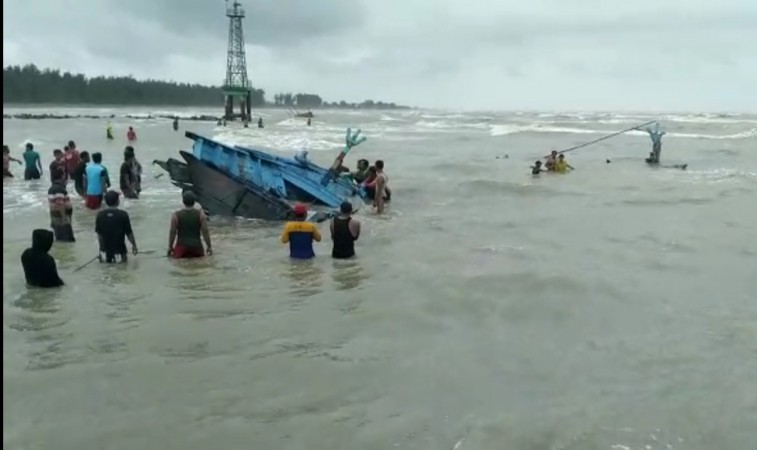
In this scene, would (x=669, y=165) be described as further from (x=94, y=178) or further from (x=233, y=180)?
(x=94, y=178)

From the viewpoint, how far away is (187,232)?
10.3m

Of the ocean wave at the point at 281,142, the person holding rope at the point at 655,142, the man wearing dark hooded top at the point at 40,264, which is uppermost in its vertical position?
the person holding rope at the point at 655,142

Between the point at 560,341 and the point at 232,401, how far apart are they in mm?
3324

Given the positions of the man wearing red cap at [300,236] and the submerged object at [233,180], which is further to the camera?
the submerged object at [233,180]

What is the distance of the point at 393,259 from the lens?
37.0ft

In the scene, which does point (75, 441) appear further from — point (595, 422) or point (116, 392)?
point (595, 422)

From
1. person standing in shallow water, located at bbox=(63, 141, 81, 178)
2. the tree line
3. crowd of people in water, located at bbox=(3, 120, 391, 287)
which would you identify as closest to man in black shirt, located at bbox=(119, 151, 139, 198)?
person standing in shallow water, located at bbox=(63, 141, 81, 178)

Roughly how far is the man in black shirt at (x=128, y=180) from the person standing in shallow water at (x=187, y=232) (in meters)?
6.92

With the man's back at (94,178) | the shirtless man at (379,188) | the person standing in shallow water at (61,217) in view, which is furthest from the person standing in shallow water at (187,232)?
the shirtless man at (379,188)

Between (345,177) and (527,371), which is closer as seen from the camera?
(527,371)

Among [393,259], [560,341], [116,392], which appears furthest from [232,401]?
[393,259]

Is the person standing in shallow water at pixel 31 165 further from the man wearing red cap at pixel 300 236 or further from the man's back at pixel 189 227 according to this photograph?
the man wearing red cap at pixel 300 236

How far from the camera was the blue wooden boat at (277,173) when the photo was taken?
1510 cm

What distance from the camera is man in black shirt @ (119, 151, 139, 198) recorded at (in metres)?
16.8
